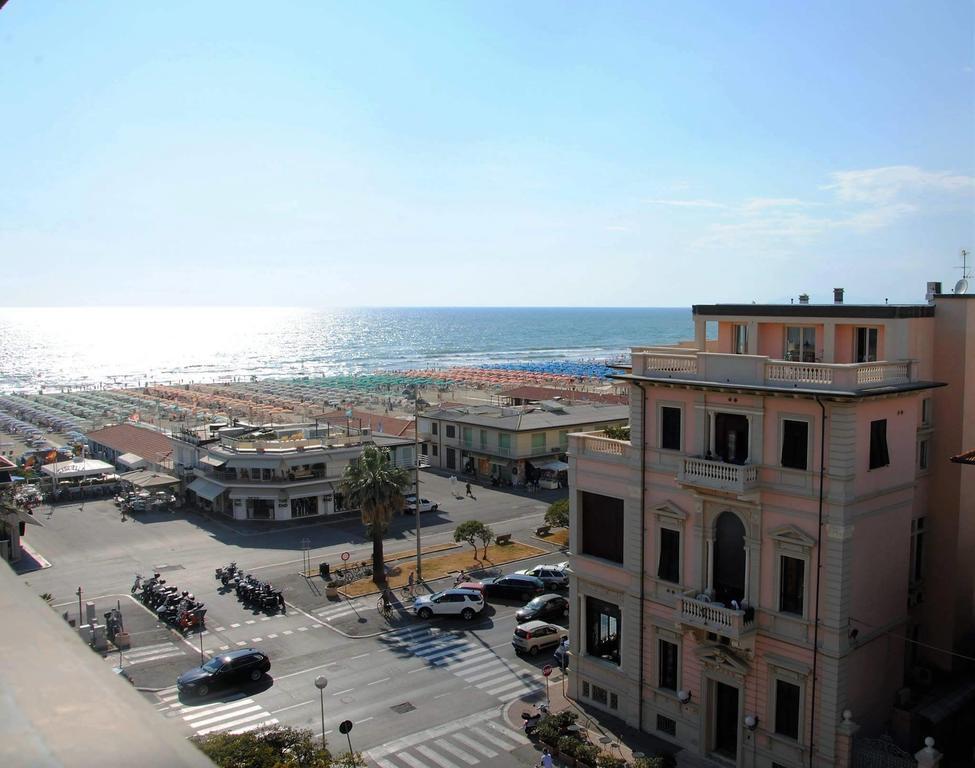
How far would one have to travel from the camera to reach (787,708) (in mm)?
22500

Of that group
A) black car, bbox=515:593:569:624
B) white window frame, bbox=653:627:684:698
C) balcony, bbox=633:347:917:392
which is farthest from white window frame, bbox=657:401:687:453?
black car, bbox=515:593:569:624

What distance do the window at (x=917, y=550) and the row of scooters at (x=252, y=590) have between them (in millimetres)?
24605

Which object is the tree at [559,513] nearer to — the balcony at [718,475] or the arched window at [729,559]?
the arched window at [729,559]

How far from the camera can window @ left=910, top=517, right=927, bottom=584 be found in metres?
25.3

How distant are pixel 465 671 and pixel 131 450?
165 feet

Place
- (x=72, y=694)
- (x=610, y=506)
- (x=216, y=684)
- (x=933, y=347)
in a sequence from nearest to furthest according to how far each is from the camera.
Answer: (x=72, y=694) < (x=933, y=347) < (x=610, y=506) < (x=216, y=684)

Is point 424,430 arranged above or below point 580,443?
below

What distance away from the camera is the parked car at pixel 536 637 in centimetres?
3166

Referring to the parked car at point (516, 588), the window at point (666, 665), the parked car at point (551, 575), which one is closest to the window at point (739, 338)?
the window at point (666, 665)

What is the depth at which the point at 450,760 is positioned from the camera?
23.9 metres

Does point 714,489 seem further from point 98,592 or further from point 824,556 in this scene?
point 98,592

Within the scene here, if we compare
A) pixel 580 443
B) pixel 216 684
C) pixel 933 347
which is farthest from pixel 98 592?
pixel 933 347

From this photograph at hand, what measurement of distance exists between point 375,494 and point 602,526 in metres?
15.4

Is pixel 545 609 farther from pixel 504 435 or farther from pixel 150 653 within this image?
pixel 504 435
